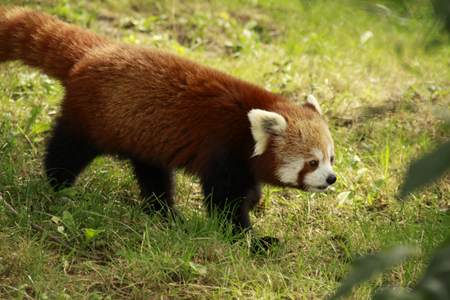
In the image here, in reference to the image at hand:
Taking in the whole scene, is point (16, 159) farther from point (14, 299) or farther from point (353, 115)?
point (353, 115)

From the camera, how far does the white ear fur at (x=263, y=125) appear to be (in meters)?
2.71

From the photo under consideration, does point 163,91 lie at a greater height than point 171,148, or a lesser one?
greater

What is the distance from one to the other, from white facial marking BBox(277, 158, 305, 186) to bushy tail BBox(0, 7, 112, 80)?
1.69 metres

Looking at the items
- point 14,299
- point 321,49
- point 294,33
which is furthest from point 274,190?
point 294,33

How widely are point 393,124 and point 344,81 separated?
0.95 meters

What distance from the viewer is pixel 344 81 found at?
16.1 feet

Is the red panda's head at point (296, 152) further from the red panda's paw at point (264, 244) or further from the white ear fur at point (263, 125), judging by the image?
the red panda's paw at point (264, 244)

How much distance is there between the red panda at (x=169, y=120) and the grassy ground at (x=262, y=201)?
11.4 inches

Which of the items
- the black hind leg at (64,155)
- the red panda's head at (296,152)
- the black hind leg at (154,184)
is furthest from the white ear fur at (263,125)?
the black hind leg at (64,155)

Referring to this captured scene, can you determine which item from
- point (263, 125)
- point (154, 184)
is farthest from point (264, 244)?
point (154, 184)

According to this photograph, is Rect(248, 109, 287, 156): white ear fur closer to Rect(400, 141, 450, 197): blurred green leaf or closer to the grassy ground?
the grassy ground

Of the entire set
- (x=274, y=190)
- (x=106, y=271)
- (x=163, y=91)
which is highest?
(x=163, y=91)

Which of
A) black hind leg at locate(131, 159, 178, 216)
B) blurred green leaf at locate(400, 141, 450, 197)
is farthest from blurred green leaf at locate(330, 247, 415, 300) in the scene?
black hind leg at locate(131, 159, 178, 216)

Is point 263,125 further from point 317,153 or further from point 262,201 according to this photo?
point 262,201
